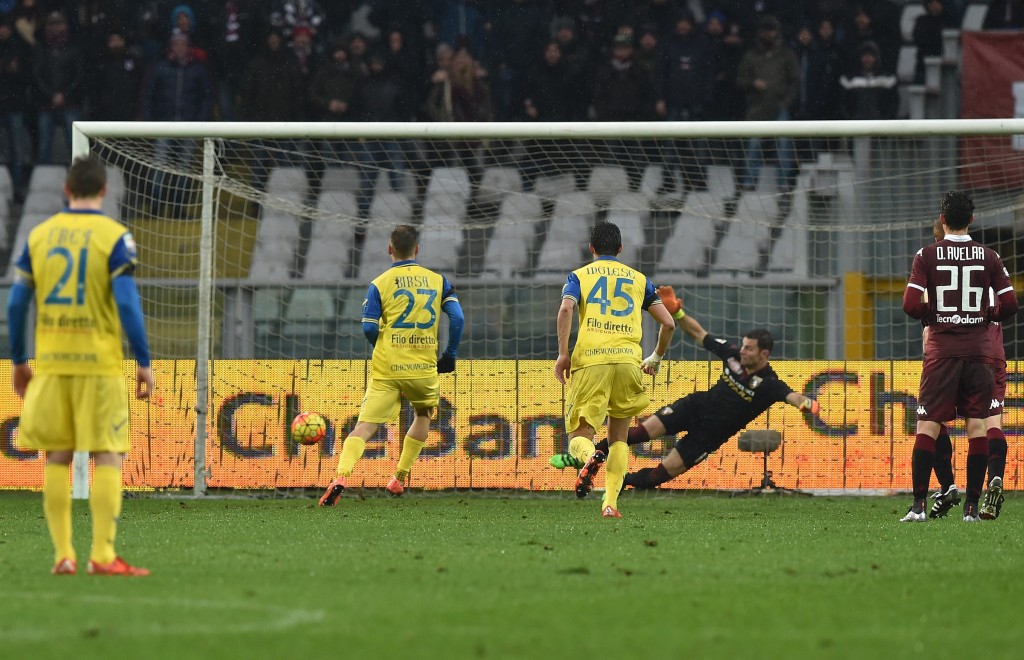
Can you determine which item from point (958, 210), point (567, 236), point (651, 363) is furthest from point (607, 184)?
point (958, 210)

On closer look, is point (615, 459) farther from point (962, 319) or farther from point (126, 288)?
point (126, 288)

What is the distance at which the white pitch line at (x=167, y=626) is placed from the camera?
4504mm

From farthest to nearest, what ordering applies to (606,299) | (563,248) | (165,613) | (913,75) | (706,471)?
1. (913,75)
2. (563,248)
3. (706,471)
4. (606,299)
5. (165,613)

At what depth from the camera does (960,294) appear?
899cm

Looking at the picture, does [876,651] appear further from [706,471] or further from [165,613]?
[706,471]

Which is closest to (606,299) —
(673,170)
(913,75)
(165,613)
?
(165,613)

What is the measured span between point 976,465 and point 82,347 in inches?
232

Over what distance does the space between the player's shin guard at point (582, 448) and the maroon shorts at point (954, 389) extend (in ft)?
6.94

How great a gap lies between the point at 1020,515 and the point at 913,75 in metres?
9.26

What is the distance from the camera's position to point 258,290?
1416 centimetres

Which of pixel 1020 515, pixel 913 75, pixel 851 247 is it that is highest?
pixel 913 75

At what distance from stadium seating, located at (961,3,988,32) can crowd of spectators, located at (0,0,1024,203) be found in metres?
0.39

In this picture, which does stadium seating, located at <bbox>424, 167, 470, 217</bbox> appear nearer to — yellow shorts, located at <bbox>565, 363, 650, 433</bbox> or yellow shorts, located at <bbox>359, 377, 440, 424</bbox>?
yellow shorts, located at <bbox>359, 377, 440, 424</bbox>

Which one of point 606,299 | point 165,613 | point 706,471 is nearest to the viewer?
point 165,613
